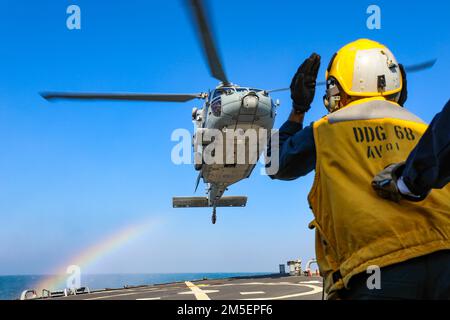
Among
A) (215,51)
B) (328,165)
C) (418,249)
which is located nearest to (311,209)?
(328,165)

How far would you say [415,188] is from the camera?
175cm

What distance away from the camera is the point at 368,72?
2.51m

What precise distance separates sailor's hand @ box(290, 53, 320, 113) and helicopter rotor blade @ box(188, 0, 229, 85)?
2490 millimetres

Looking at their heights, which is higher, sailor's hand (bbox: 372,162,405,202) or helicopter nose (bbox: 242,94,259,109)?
helicopter nose (bbox: 242,94,259,109)

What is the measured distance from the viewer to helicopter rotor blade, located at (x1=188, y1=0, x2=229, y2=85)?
18.7ft

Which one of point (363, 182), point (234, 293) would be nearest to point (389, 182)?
point (363, 182)

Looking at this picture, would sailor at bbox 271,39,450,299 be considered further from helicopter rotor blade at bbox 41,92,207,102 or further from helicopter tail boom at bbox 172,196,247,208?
helicopter tail boom at bbox 172,196,247,208

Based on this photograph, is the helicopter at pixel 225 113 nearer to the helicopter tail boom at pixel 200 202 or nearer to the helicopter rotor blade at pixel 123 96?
the helicopter rotor blade at pixel 123 96

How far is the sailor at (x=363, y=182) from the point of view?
1976 millimetres

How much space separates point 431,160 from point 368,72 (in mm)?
1078

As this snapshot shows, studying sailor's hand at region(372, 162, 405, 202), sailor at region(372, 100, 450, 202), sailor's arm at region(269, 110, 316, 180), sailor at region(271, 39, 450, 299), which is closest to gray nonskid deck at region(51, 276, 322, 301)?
sailor's arm at region(269, 110, 316, 180)

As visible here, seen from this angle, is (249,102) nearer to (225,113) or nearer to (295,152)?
(225,113)
